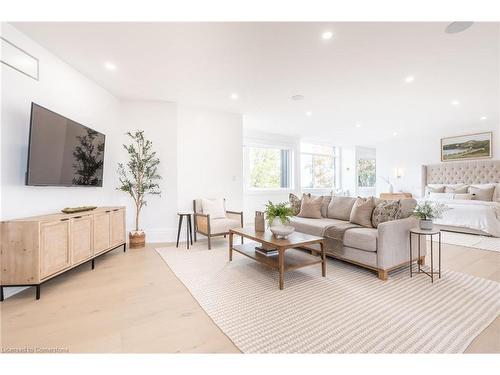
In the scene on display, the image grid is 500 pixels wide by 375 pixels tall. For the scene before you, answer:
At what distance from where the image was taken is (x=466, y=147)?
6.35 meters

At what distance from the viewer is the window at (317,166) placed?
8672mm

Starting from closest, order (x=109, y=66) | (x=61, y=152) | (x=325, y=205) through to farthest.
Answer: (x=61, y=152) < (x=109, y=66) < (x=325, y=205)

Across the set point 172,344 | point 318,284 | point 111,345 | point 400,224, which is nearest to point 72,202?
point 111,345

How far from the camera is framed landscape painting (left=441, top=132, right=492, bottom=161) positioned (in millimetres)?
6062

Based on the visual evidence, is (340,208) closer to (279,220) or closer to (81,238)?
(279,220)

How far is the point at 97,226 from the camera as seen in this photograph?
3184 millimetres

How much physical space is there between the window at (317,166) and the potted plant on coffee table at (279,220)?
569 cm

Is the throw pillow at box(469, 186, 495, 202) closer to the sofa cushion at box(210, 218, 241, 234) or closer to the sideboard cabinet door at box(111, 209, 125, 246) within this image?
the sofa cushion at box(210, 218, 241, 234)

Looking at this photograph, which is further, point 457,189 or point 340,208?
point 457,189

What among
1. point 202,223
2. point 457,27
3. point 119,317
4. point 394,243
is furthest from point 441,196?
point 119,317

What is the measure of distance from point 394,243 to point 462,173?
5.32 metres

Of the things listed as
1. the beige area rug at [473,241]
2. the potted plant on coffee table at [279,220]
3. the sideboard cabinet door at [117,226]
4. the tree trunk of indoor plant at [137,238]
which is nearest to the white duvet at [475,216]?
the beige area rug at [473,241]

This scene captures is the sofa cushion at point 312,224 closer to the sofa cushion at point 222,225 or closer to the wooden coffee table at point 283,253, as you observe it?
the wooden coffee table at point 283,253
